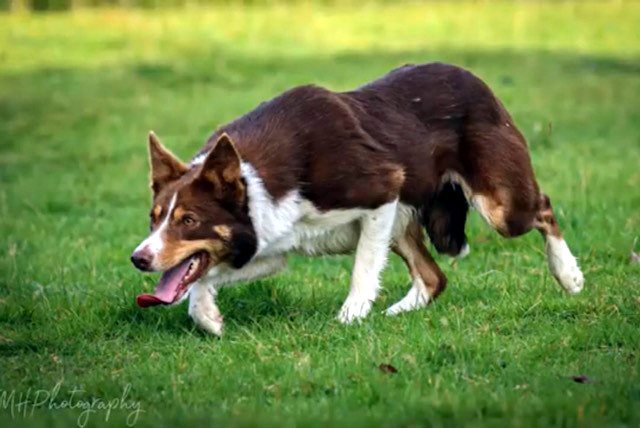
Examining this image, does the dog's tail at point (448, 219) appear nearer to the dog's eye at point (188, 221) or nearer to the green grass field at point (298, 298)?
the green grass field at point (298, 298)

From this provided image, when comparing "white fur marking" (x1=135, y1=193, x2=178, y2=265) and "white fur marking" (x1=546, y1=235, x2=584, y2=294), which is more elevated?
"white fur marking" (x1=135, y1=193, x2=178, y2=265)

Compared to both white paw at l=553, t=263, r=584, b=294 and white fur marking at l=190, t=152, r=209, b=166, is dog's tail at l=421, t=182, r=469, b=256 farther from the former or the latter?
white fur marking at l=190, t=152, r=209, b=166

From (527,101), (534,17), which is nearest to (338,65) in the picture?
(527,101)

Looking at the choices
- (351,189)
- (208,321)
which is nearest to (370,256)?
(351,189)

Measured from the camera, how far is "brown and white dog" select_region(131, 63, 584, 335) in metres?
7.81

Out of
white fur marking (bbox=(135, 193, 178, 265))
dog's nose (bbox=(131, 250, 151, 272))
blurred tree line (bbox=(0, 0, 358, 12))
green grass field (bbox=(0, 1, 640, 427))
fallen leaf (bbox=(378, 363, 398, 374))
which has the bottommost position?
blurred tree line (bbox=(0, 0, 358, 12))

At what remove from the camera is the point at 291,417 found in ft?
19.0

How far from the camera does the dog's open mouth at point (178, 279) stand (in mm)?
7797

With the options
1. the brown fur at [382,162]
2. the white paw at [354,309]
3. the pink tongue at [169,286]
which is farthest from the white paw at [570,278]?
the pink tongue at [169,286]

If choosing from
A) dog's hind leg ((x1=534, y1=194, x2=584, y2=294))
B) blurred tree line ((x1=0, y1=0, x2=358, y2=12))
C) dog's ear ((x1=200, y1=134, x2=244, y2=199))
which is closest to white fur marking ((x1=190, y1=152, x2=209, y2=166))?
dog's ear ((x1=200, y1=134, x2=244, y2=199))

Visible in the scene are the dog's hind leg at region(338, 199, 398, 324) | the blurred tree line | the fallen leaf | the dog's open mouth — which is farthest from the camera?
the blurred tree line

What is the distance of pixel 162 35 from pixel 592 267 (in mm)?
22086

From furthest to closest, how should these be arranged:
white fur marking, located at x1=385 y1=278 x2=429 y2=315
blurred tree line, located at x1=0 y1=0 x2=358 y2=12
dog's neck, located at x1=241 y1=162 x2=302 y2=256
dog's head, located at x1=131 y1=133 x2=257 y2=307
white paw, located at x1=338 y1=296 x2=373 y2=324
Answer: blurred tree line, located at x1=0 y1=0 x2=358 y2=12 → white fur marking, located at x1=385 y1=278 x2=429 y2=315 → white paw, located at x1=338 y1=296 x2=373 y2=324 → dog's neck, located at x1=241 y1=162 x2=302 y2=256 → dog's head, located at x1=131 y1=133 x2=257 y2=307

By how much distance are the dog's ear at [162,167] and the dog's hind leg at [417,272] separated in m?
1.66
